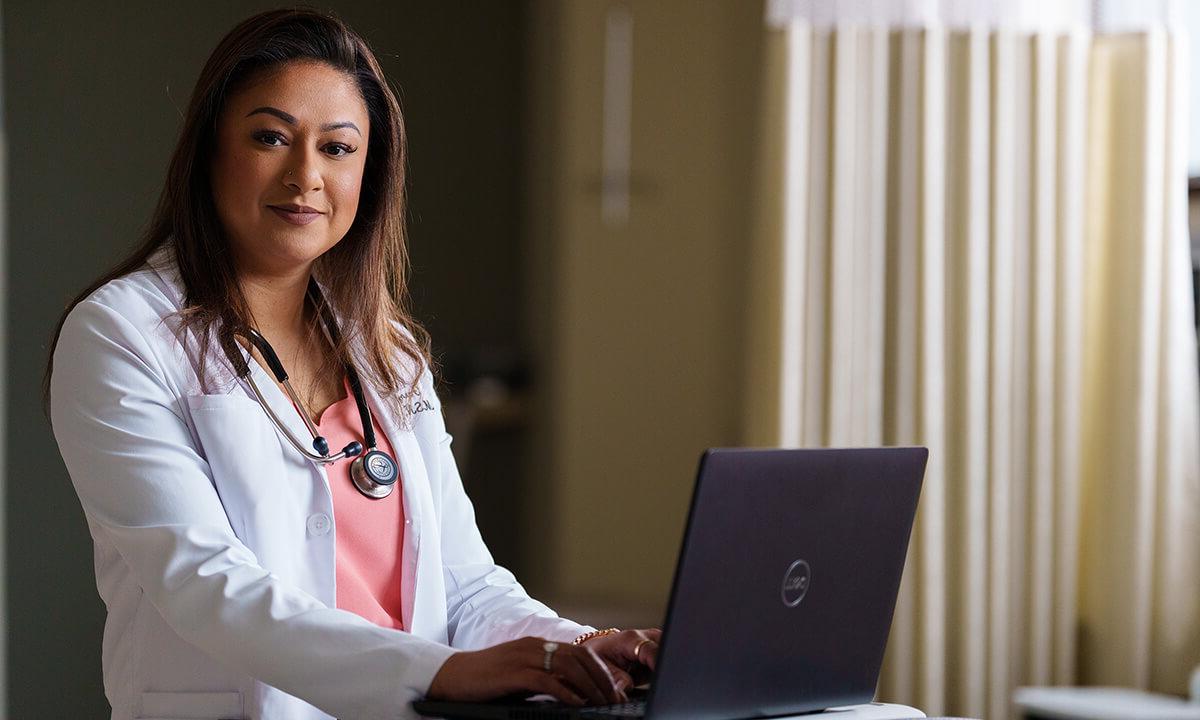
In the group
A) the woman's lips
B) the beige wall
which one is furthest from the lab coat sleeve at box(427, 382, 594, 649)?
the beige wall

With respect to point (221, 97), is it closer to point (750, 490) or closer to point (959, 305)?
point (750, 490)

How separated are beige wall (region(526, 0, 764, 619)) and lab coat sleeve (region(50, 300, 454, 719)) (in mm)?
2636

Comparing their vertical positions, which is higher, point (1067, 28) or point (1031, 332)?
point (1067, 28)

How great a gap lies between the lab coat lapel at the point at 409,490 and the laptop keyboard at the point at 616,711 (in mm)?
405

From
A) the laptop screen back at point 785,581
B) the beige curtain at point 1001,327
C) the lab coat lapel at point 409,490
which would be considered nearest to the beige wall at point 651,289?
the beige curtain at point 1001,327

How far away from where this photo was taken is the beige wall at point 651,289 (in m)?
4.07

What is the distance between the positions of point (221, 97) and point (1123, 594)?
2.36 meters

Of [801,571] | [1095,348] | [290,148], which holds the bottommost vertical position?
[801,571]

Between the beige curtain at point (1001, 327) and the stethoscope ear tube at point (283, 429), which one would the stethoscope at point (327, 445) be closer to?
the stethoscope ear tube at point (283, 429)

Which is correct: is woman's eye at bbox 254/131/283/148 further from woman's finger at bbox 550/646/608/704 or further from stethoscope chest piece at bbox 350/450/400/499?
woman's finger at bbox 550/646/608/704

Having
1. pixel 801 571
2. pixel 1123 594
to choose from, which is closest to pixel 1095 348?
pixel 1123 594

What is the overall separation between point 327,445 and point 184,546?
0.28 meters

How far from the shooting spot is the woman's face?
5.52 feet

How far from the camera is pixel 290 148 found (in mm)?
1699
